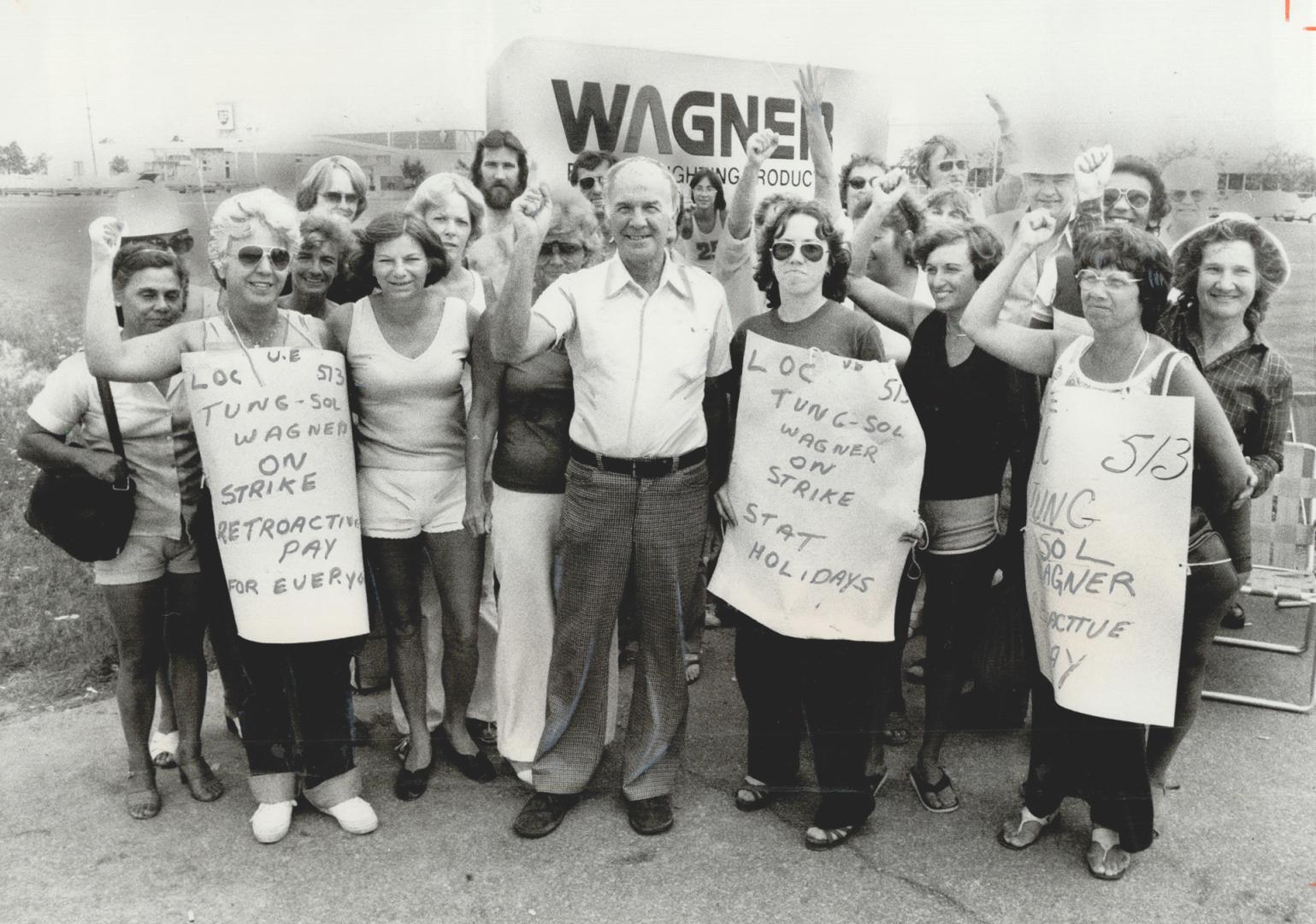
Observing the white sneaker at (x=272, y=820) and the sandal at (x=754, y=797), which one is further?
the sandal at (x=754, y=797)

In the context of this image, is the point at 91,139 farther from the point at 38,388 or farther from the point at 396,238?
the point at 396,238

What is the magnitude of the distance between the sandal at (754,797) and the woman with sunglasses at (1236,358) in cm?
119

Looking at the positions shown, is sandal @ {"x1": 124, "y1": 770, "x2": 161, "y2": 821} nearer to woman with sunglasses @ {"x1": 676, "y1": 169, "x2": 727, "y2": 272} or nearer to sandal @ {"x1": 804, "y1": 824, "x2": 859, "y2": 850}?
sandal @ {"x1": 804, "y1": 824, "x2": 859, "y2": 850}

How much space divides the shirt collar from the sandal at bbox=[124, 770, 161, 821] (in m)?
2.15

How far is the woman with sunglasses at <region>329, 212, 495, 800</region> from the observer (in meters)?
3.29

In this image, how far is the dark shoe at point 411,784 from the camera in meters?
3.54

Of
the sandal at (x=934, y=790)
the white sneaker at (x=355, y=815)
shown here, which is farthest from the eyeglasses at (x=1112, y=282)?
the white sneaker at (x=355, y=815)

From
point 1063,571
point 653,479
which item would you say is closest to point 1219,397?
point 1063,571

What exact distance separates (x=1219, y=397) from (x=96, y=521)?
11.0 feet

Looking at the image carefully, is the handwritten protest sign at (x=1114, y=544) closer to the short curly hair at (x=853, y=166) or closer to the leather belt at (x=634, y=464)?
the leather belt at (x=634, y=464)

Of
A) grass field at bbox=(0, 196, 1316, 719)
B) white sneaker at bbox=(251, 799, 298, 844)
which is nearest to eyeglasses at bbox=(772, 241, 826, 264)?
grass field at bbox=(0, 196, 1316, 719)

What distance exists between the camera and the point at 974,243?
326cm

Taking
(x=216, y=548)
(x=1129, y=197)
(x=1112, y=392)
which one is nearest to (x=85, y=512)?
(x=216, y=548)

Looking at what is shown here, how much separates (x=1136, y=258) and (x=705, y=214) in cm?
266
